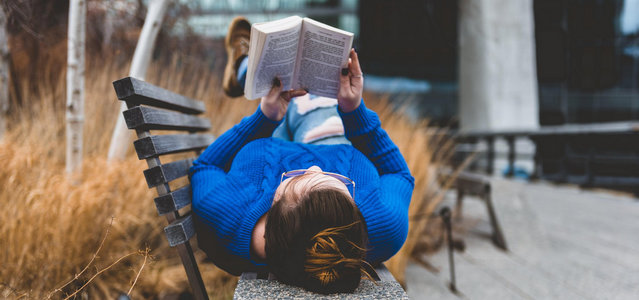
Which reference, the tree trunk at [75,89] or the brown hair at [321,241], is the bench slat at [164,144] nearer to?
the brown hair at [321,241]

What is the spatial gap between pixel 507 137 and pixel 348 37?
6.53 meters

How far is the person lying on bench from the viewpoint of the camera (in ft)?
3.42

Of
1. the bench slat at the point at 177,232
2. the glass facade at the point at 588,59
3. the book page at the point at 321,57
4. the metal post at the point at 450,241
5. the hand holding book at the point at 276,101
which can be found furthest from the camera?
the glass facade at the point at 588,59

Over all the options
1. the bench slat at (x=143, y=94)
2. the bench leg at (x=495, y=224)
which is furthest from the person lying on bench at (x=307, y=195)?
the bench leg at (x=495, y=224)

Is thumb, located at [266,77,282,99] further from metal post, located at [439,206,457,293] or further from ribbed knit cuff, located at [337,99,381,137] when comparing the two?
metal post, located at [439,206,457,293]

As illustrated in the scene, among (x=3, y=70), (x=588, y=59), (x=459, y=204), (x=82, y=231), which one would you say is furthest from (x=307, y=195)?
(x=588, y=59)

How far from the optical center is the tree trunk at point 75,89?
219 centimetres

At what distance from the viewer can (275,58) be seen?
1.34m

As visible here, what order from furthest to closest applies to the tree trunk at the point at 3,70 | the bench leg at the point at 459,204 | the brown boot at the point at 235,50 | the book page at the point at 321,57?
1. the bench leg at the point at 459,204
2. the tree trunk at the point at 3,70
3. the brown boot at the point at 235,50
4. the book page at the point at 321,57

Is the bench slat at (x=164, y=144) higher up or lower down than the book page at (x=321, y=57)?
lower down

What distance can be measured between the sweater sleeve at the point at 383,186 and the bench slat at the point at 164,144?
617mm

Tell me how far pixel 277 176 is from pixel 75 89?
1.53m

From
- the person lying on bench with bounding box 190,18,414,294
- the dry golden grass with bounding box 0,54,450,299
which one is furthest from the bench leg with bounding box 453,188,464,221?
the person lying on bench with bounding box 190,18,414,294

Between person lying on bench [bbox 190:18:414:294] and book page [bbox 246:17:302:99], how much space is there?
0.06 m
